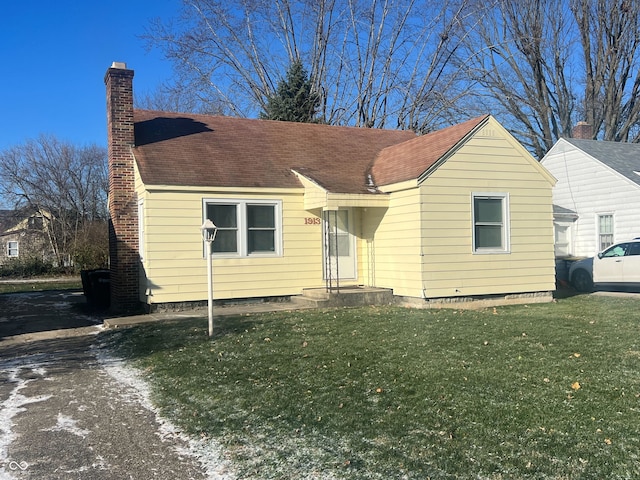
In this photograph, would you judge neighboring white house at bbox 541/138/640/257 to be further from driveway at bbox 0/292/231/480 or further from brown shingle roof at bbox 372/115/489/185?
driveway at bbox 0/292/231/480

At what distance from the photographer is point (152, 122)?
15242 millimetres

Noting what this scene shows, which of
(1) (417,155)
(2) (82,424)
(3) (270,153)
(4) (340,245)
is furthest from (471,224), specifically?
(2) (82,424)

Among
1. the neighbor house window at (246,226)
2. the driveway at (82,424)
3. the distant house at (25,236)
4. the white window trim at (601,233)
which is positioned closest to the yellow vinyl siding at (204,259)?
the neighbor house window at (246,226)

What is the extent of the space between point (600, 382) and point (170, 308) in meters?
9.28

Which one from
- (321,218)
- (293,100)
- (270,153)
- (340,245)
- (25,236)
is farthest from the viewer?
(25,236)

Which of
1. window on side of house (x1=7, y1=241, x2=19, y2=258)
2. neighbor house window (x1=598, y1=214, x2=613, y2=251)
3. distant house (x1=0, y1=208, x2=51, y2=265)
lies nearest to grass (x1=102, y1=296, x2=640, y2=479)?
neighbor house window (x1=598, y1=214, x2=613, y2=251)

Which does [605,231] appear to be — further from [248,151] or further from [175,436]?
[175,436]

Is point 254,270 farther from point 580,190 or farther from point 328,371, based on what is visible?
point 580,190

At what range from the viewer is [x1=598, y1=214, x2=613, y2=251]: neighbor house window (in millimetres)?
19766

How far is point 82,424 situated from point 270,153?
10503mm

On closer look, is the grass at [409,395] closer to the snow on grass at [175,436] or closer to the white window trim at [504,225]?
the snow on grass at [175,436]

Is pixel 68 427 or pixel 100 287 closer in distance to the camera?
pixel 68 427

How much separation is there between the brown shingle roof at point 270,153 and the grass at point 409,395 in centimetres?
442

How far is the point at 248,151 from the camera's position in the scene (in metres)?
15.1
